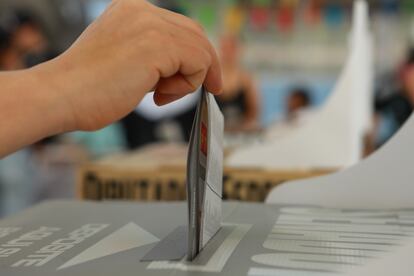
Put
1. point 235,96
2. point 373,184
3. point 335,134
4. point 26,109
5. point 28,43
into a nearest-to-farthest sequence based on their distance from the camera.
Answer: point 26,109, point 373,184, point 335,134, point 28,43, point 235,96

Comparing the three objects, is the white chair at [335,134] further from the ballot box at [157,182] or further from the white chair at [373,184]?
the white chair at [373,184]

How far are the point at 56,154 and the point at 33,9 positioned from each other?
267 centimetres

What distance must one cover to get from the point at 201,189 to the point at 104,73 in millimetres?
104

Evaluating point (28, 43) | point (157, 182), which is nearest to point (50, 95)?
point (157, 182)

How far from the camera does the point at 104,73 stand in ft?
1.39

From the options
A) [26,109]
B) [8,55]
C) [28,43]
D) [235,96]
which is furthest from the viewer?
[235,96]

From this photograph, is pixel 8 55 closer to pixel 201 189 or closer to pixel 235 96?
pixel 235 96

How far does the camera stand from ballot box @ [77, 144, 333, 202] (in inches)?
33.5

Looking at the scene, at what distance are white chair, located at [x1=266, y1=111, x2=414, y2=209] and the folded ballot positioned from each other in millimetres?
168

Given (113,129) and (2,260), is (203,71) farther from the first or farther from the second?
(113,129)

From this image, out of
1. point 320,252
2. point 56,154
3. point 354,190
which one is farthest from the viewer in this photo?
point 56,154

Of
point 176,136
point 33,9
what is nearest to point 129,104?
point 176,136

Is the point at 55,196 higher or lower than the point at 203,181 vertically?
lower

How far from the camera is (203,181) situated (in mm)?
424
